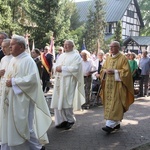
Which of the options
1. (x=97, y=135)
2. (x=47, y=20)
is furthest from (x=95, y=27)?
(x=97, y=135)

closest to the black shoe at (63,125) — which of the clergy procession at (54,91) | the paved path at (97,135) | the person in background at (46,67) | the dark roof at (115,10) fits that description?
the clergy procession at (54,91)

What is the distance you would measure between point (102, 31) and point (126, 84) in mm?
31109

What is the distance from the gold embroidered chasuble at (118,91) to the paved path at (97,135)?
474mm

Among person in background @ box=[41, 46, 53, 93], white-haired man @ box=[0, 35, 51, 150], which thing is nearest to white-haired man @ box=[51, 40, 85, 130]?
white-haired man @ box=[0, 35, 51, 150]

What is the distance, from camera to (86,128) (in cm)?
686

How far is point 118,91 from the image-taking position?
642 cm

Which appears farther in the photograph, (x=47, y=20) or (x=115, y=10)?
(x=115, y=10)

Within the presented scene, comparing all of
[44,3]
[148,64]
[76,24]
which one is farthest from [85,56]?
[76,24]

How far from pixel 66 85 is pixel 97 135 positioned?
130 centimetres

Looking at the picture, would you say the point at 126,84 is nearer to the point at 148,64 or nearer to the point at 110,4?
the point at 148,64

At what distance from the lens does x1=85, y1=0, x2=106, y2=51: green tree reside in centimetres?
3634

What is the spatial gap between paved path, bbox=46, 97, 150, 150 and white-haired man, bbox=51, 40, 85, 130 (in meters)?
0.27

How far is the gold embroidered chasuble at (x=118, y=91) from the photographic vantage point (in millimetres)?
6351

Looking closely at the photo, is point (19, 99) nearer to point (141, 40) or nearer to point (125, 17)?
point (141, 40)
